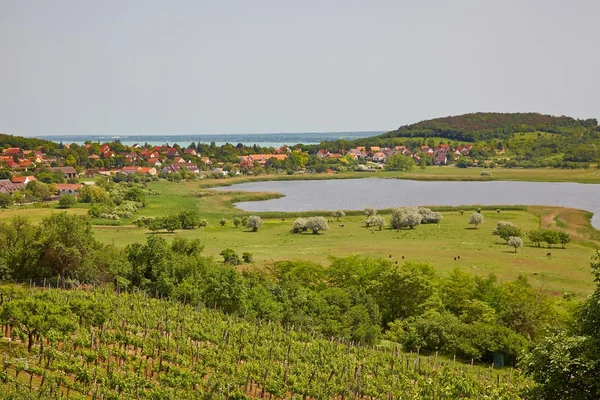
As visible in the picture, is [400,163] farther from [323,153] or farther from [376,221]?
[376,221]

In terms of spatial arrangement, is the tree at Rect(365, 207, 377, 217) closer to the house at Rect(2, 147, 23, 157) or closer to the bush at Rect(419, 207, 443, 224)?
the bush at Rect(419, 207, 443, 224)

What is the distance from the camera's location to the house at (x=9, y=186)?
94.4m

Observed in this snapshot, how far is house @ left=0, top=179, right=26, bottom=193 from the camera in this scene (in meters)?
94.4

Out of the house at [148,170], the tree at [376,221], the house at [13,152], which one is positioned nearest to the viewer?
the tree at [376,221]

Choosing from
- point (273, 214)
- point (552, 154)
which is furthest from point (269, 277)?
point (552, 154)

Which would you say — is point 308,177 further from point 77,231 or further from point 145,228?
point 77,231

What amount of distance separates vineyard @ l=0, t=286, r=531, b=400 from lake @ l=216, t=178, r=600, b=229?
5508cm

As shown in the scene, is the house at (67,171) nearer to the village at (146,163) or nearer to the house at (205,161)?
the village at (146,163)

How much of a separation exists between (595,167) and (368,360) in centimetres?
14170

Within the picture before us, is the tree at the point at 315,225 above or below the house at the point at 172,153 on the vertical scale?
below

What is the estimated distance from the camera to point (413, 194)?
11012 centimetres

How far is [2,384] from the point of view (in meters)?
17.7

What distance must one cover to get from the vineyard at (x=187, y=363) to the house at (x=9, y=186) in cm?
7496

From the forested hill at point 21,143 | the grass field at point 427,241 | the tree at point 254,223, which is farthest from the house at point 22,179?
the forested hill at point 21,143
